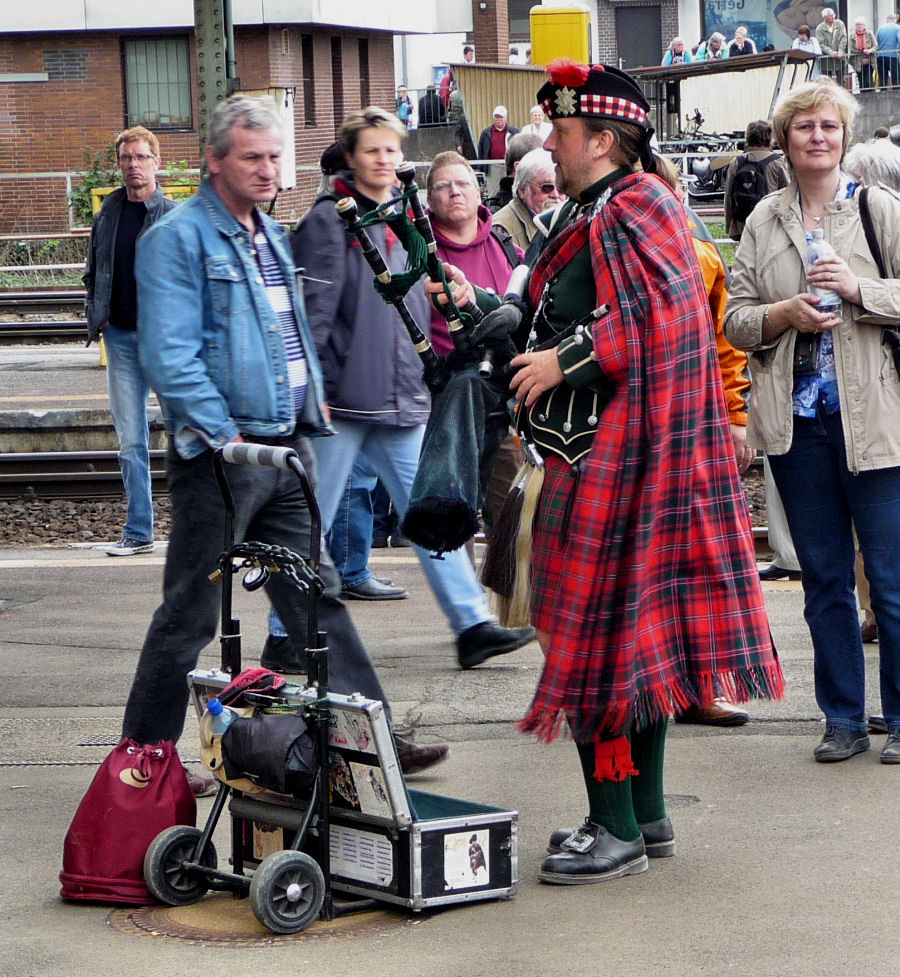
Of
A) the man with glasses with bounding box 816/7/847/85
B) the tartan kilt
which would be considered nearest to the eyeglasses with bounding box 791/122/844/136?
the tartan kilt

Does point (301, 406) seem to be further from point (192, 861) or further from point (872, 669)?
point (872, 669)

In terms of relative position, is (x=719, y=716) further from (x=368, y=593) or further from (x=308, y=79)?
(x=308, y=79)

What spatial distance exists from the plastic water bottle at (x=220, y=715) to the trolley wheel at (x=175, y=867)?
0.35m

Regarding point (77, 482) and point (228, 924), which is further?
point (77, 482)

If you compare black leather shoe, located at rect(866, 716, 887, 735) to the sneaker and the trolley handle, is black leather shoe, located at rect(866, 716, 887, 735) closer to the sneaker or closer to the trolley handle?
the trolley handle

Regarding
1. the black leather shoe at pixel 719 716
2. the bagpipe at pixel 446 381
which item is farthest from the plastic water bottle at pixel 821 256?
the black leather shoe at pixel 719 716

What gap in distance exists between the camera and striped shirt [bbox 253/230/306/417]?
15.7 feet

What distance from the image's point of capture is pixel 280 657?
6496 mm

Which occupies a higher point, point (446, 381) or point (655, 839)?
A: point (446, 381)

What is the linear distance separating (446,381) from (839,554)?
1386 mm

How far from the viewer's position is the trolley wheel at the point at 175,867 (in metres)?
4.21

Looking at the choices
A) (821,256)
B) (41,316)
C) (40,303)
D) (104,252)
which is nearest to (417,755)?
(821,256)

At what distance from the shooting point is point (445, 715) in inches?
236

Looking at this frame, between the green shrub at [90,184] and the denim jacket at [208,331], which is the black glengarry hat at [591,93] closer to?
the denim jacket at [208,331]
